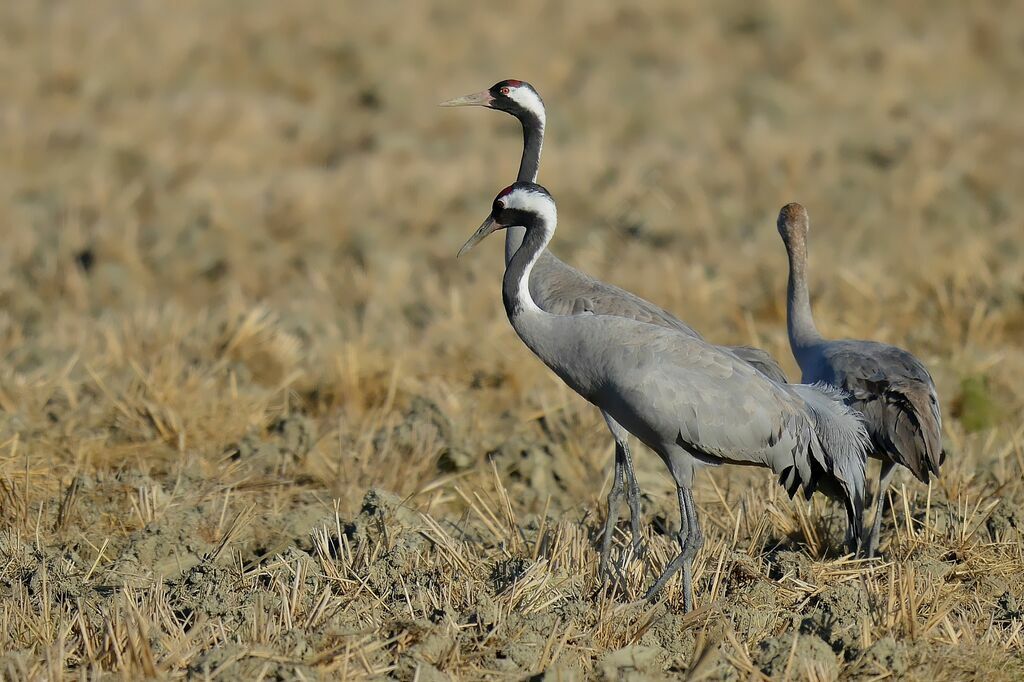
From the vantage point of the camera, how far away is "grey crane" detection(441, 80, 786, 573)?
578 centimetres

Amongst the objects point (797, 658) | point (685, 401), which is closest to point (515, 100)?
point (685, 401)

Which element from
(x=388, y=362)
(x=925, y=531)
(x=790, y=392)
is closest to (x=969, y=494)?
(x=925, y=531)

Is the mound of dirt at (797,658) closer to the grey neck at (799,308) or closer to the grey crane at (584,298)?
the grey crane at (584,298)

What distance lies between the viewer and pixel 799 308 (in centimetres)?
668

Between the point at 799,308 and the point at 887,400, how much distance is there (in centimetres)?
109

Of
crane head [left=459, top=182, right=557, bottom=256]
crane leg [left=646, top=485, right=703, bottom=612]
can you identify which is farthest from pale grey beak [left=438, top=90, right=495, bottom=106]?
crane leg [left=646, top=485, right=703, bottom=612]

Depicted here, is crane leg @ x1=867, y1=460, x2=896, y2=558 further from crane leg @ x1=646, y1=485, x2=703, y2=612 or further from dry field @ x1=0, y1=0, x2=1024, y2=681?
crane leg @ x1=646, y1=485, x2=703, y2=612

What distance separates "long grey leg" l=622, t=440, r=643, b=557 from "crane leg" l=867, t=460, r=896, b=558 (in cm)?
88

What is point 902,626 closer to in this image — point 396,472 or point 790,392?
point 790,392

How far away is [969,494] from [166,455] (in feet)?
11.6

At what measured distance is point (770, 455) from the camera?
5.14 metres

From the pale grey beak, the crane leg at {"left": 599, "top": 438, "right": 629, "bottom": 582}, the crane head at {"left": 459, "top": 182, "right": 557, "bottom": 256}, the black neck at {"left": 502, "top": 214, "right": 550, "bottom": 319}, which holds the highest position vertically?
the pale grey beak

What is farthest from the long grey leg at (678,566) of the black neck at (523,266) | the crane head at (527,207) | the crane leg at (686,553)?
the crane head at (527,207)

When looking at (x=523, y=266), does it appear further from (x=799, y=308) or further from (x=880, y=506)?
(x=799, y=308)
